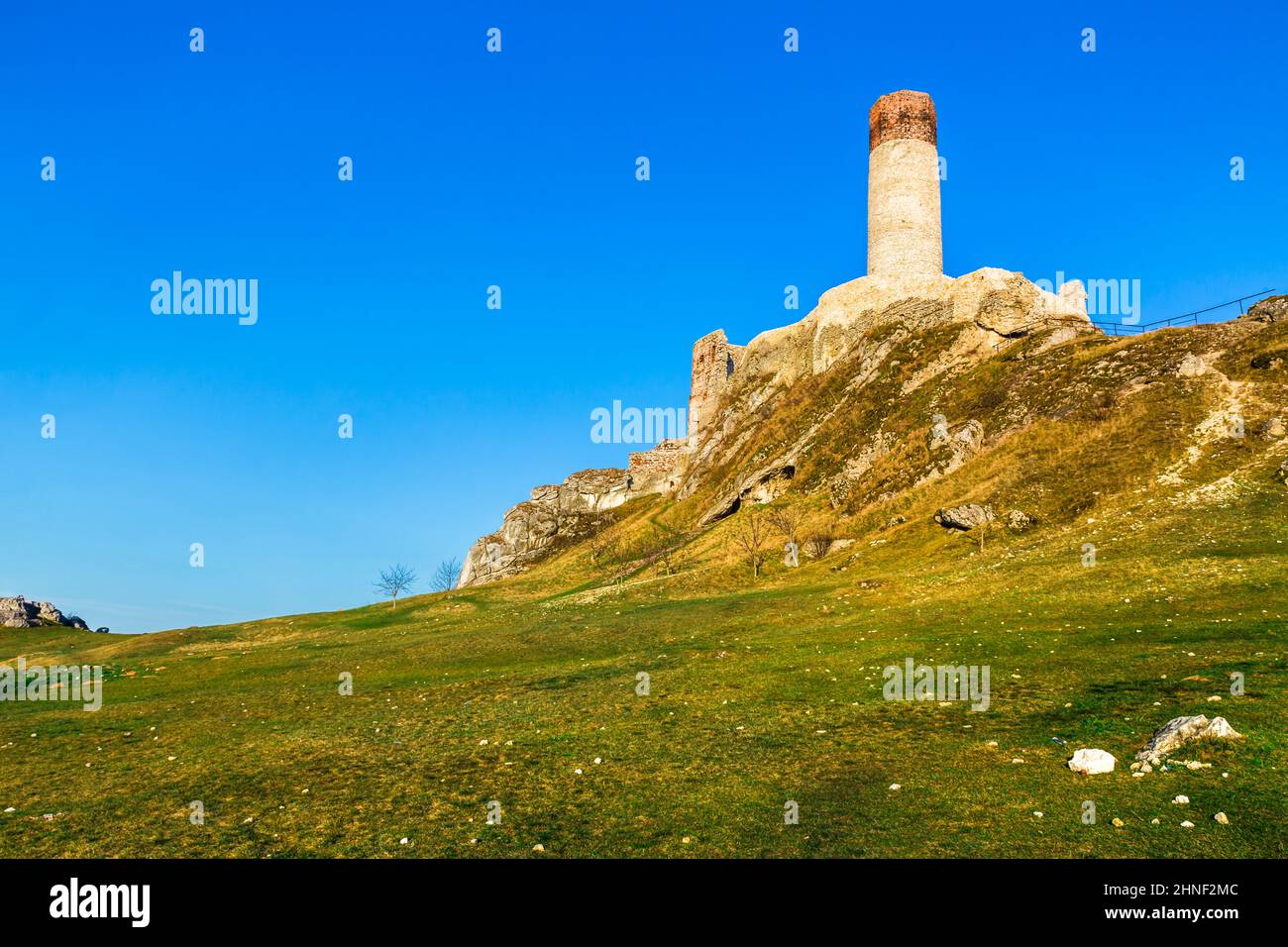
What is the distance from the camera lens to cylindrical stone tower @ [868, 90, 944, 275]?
332 ft

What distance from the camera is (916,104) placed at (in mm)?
102500

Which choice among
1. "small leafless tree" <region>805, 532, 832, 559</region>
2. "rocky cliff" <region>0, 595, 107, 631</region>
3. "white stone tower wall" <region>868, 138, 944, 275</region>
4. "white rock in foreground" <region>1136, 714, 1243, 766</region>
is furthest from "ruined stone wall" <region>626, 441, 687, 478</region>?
"white rock in foreground" <region>1136, 714, 1243, 766</region>

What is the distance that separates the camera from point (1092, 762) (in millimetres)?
16016

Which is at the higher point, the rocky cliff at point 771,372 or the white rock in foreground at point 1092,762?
the rocky cliff at point 771,372

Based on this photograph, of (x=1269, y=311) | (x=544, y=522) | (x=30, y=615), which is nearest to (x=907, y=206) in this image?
(x=1269, y=311)

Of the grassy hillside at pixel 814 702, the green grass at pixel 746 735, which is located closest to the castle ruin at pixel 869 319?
the grassy hillside at pixel 814 702

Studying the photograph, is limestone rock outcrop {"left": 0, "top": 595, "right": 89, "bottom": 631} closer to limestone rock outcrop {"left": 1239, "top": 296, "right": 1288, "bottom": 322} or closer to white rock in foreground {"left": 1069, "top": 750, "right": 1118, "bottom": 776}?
white rock in foreground {"left": 1069, "top": 750, "right": 1118, "bottom": 776}

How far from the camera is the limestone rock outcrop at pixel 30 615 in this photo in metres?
102

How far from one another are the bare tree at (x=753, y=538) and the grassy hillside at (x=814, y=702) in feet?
13.3

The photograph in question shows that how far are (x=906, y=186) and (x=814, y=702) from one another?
3595 inches

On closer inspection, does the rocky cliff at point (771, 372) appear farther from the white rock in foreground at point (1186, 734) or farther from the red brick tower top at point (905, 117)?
the white rock in foreground at point (1186, 734)

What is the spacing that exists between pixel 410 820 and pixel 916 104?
10849 centimetres
